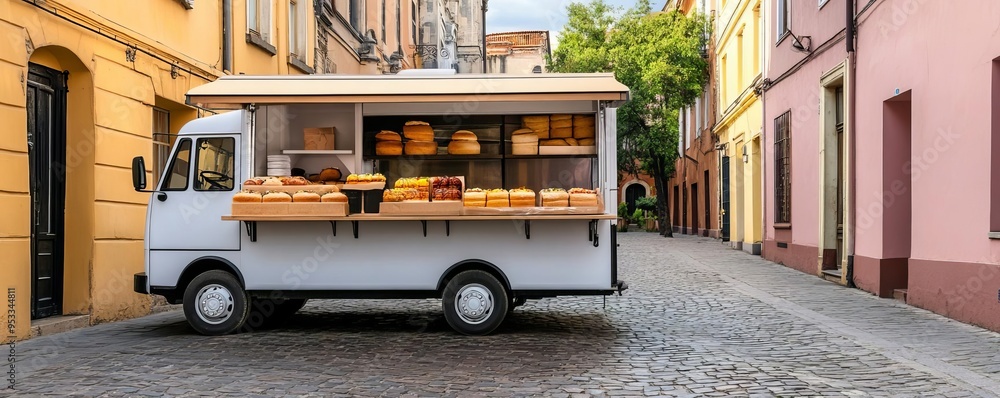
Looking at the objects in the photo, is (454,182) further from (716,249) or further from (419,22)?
(419,22)

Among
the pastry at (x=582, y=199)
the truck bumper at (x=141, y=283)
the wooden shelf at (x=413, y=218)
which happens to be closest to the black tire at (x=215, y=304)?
the truck bumper at (x=141, y=283)

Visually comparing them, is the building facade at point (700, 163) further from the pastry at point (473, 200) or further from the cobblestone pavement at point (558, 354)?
the pastry at point (473, 200)

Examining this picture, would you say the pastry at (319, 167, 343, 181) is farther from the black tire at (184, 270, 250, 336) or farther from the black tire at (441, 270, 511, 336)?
the black tire at (441, 270, 511, 336)

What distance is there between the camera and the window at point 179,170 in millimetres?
9375

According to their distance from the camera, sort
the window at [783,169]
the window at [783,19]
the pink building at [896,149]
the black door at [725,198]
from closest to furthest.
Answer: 1. the pink building at [896,149]
2. the window at [783,19]
3. the window at [783,169]
4. the black door at [725,198]

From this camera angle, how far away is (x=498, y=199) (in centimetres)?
890

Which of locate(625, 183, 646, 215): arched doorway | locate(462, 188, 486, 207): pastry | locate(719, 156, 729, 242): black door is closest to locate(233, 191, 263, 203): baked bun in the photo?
locate(462, 188, 486, 207): pastry

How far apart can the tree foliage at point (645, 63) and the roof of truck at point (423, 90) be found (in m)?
23.8

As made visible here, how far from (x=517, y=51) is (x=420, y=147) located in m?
61.9

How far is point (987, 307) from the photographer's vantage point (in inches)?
351

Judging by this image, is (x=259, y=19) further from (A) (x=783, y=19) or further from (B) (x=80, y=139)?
(A) (x=783, y=19)

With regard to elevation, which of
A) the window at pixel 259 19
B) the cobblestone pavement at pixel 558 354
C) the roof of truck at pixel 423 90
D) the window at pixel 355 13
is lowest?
the cobblestone pavement at pixel 558 354

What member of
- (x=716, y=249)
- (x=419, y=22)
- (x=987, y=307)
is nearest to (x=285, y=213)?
(x=987, y=307)

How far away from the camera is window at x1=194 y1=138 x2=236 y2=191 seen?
30.6ft
